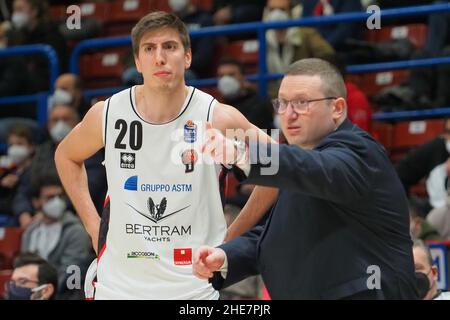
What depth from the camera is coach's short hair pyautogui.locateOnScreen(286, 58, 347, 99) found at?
15.8 ft

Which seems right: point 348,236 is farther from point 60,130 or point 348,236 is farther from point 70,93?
point 70,93

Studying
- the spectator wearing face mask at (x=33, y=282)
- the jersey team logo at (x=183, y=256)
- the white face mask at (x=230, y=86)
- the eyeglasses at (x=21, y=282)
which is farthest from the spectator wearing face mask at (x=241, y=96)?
the jersey team logo at (x=183, y=256)

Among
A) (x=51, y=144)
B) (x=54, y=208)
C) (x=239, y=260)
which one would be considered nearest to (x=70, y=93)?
(x=51, y=144)

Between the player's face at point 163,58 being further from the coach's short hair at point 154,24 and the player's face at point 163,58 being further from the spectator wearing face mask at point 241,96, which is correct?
the spectator wearing face mask at point 241,96

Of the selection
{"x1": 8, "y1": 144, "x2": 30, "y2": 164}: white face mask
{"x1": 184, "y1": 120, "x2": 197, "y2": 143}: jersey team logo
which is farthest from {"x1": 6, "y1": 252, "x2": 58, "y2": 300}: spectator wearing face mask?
{"x1": 184, "y1": 120, "x2": 197, "y2": 143}: jersey team logo

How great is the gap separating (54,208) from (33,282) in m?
1.82

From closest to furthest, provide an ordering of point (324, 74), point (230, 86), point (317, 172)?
1. point (317, 172)
2. point (324, 74)
3. point (230, 86)

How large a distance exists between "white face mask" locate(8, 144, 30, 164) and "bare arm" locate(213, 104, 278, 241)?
6096 millimetres

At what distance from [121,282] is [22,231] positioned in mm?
5385

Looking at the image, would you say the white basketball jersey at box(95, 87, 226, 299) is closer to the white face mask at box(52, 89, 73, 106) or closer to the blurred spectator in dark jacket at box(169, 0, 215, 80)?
the white face mask at box(52, 89, 73, 106)

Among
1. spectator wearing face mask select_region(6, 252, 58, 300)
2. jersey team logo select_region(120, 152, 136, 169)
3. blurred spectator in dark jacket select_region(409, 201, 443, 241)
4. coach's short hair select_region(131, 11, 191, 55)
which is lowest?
spectator wearing face mask select_region(6, 252, 58, 300)

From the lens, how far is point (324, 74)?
15.9 feet

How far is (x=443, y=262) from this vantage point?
8469mm

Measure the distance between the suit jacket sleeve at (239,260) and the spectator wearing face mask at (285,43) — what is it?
5854 mm
